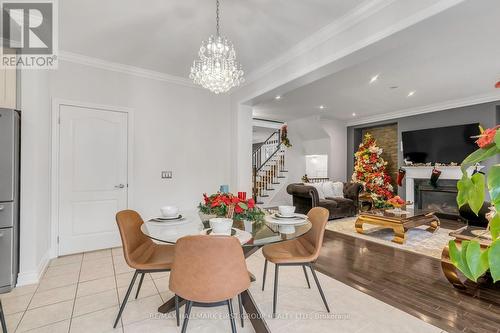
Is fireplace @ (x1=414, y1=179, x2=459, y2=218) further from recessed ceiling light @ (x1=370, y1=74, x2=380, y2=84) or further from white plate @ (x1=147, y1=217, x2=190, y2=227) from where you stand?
white plate @ (x1=147, y1=217, x2=190, y2=227)

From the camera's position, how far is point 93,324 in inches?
77.7

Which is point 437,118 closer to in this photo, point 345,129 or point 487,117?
point 487,117

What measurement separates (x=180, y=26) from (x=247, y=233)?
2.42 m

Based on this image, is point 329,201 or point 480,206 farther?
point 329,201

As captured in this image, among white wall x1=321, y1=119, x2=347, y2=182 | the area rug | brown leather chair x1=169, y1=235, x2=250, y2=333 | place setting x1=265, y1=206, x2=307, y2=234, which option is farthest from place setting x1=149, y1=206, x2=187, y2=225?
A: white wall x1=321, y1=119, x2=347, y2=182

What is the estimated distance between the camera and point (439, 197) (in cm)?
613

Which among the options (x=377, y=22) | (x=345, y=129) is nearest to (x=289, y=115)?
(x=345, y=129)

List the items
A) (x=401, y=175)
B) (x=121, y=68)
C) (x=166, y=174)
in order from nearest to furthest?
(x=121, y=68) < (x=166, y=174) < (x=401, y=175)

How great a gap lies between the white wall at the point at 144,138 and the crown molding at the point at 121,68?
0.06 meters

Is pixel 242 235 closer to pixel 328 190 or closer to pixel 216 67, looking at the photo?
pixel 216 67

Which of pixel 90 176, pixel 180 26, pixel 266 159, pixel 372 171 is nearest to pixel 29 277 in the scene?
pixel 90 176

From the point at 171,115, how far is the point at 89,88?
1.19 m

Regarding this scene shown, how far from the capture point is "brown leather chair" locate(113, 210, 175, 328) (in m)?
1.94

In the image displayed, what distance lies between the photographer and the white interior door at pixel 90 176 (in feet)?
11.4
